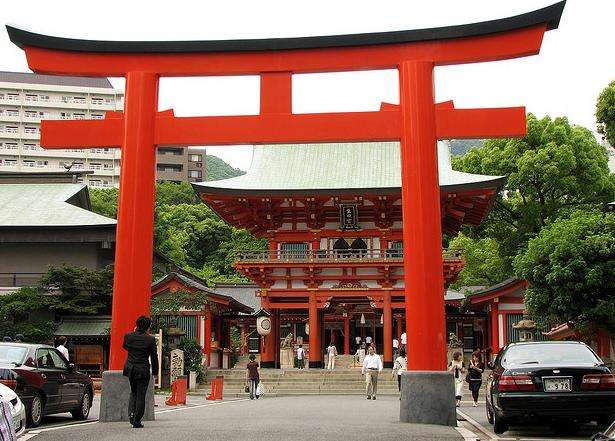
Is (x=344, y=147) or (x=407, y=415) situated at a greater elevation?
(x=344, y=147)

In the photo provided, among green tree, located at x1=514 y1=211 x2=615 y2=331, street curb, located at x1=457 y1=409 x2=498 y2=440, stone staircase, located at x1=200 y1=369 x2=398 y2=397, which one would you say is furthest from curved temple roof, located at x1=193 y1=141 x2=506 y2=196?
street curb, located at x1=457 y1=409 x2=498 y2=440

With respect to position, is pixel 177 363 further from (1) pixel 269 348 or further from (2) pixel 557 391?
(2) pixel 557 391

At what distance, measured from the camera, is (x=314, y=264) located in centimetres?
3619

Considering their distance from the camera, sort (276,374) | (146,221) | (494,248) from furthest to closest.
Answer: (494,248)
(276,374)
(146,221)

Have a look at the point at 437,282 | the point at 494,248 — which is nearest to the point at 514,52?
the point at 437,282

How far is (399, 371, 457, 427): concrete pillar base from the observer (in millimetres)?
13891

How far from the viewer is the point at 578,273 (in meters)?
21.4

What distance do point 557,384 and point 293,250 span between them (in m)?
25.2

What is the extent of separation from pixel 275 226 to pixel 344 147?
5.95 metres

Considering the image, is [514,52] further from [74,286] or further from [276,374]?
[74,286]

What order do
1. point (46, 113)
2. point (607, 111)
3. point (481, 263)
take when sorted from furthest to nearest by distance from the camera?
point (46, 113) → point (481, 263) → point (607, 111)

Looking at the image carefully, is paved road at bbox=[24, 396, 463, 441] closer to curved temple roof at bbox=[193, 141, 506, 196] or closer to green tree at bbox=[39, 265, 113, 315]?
green tree at bbox=[39, 265, 113, 315]

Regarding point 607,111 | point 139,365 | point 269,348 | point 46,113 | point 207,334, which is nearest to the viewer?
point 139,365

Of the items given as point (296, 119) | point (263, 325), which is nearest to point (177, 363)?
point (263, 325)
